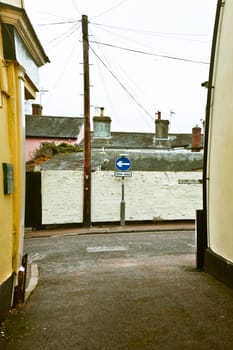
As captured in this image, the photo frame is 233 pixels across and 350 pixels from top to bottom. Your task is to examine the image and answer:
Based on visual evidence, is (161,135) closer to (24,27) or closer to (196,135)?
(196,135)

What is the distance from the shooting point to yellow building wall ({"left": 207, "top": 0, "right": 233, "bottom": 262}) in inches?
226

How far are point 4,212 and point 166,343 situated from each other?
2325mm

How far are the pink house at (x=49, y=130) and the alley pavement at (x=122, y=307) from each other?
18.1 m

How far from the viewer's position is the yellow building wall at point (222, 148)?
18.8ft

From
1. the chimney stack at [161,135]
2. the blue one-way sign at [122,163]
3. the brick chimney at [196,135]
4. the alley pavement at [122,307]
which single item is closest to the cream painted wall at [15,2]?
the alley pavement at [122,307]

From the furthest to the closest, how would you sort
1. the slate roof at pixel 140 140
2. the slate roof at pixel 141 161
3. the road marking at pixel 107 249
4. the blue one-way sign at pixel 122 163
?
the slate roof at pixel 140 140, the slate roof at pixel 141 161, the blue one-way sign at pixel 122 163, the road marking at pixel 107 249

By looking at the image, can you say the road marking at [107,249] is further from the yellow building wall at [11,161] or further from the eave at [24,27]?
the eave at [24,27]

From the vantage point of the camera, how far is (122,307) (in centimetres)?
465

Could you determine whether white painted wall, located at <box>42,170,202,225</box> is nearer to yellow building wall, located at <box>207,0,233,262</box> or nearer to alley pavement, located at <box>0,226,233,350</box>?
alley pavement, located at <box>0,226,233,350</box>

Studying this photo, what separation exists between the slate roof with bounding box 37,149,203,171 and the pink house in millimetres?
7197

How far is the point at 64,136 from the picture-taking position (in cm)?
2705

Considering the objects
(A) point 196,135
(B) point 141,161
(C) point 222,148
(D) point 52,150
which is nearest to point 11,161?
(C) point 222,148

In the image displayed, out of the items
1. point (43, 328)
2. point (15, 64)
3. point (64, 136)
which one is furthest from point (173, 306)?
point (64, 136)

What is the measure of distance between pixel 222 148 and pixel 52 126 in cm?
2402
